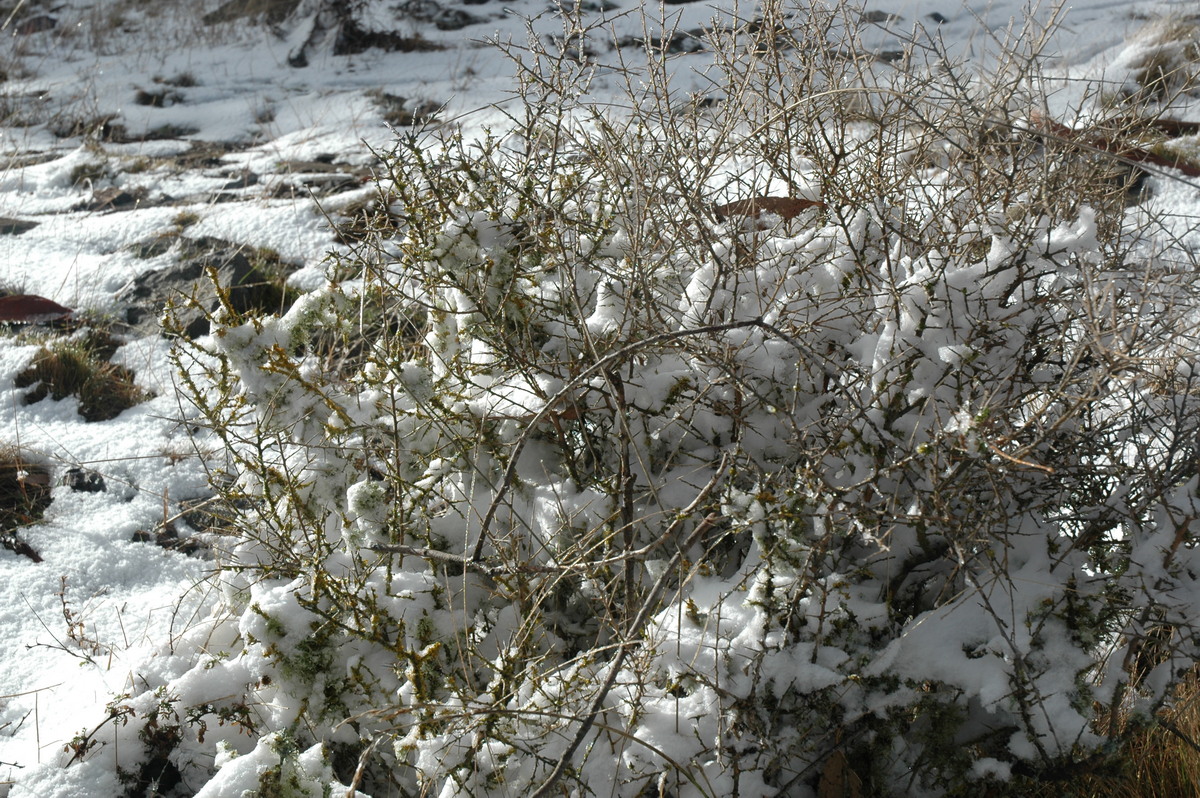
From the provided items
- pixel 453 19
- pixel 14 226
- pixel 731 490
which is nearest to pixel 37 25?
pixel 453 19

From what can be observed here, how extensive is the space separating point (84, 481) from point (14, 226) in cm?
241

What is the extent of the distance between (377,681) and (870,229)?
1294mm

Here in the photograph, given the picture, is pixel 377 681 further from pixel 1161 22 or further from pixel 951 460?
pixel 1161 22

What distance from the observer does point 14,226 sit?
4.64 meters

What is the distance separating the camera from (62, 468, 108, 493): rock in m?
2.92

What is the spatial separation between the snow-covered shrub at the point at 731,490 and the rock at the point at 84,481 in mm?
1116

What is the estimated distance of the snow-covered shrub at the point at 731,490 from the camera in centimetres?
148

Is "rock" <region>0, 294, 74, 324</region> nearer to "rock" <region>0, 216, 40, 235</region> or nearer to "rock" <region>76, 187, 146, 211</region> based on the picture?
"rock" <region>0, 216, 40, 235</region>

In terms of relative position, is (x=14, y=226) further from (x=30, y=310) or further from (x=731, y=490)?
(x=731, y=490)

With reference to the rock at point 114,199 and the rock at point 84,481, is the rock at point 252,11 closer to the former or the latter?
the rock at point 114,199

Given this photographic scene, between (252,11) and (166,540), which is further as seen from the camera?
(252,11)

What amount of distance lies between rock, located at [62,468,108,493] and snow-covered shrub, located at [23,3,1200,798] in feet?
3.66

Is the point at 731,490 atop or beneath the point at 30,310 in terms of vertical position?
atop

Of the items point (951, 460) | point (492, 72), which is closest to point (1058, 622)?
point (951, 460)
